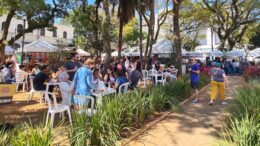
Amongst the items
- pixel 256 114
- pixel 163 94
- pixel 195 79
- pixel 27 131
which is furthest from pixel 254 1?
pixel 27 131

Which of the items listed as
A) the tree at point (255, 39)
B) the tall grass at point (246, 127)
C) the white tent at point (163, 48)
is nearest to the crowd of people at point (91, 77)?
the tall grass at point (246, 127)

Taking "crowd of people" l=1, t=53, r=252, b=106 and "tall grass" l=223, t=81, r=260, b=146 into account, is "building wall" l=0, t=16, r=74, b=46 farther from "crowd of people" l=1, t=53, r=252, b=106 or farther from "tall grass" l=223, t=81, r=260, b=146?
"tall grass" l=223, t=81, r=260, b=146

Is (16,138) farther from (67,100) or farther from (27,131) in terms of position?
(67,100)

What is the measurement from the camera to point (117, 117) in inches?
255

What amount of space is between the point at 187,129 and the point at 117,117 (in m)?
1.89

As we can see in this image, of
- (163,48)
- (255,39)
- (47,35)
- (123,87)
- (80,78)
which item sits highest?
(47,35)

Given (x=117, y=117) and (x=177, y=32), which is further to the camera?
(x=177, y=32)

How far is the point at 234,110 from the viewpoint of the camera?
301 inches

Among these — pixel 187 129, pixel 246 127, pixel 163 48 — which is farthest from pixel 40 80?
pixel 163 48

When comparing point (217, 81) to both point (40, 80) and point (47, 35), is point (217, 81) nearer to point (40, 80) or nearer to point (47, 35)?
point (40, 80)

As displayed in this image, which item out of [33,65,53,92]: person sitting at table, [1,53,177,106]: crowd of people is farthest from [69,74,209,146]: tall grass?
[33,65,53,92]: person sitting at table

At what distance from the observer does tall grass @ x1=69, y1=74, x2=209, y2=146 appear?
5.72 metres

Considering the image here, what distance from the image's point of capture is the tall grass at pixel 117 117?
18.8 feet

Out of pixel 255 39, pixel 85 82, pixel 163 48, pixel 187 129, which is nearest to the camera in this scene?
pixel 85 82
